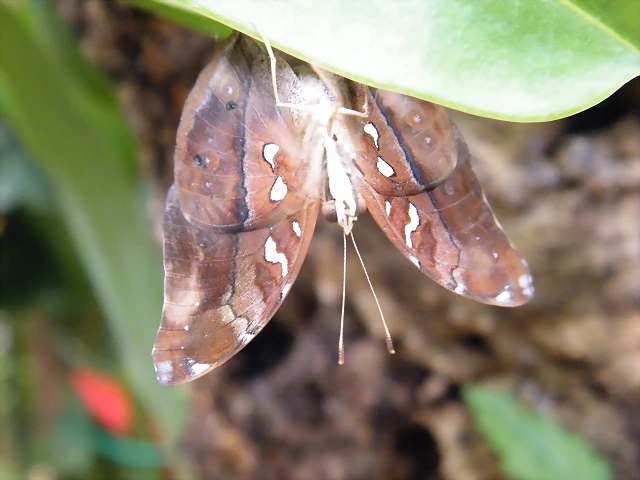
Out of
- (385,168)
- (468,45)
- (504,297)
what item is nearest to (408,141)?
(385,168)

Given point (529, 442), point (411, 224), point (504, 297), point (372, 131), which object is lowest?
point (529, 442)

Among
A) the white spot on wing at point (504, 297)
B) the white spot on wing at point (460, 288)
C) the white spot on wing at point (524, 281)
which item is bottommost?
the white spot on wing at point (504, 297)

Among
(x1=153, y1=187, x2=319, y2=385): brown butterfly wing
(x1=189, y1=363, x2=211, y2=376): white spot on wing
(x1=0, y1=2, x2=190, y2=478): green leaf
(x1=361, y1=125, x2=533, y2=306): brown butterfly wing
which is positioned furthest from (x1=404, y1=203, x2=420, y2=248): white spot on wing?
(x1=0, y1=2, x2=190, y2=478): green leaf

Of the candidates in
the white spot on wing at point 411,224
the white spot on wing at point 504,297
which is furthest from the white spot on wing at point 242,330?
the white spot on wing at point 504,297

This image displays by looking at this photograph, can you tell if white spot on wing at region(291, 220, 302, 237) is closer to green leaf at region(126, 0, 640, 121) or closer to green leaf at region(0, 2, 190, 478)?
green leaf at region(126, 0, 640, 121)

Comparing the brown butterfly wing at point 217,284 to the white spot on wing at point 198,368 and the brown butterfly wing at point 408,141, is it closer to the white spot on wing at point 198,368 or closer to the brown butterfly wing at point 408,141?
the white spot on wing at point 198,368

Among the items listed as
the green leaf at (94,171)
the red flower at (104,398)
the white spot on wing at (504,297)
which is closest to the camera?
the white spot on wing at (504,297)

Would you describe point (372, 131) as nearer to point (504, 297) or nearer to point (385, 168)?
point (385, 168)
